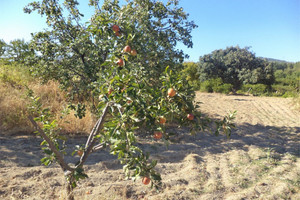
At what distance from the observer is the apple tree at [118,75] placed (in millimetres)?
1270

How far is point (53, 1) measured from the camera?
4414mm

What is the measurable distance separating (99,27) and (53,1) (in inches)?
139

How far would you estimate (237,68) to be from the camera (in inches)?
686

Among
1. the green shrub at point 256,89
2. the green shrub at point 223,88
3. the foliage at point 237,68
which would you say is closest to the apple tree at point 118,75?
the green shrub at point 223,88

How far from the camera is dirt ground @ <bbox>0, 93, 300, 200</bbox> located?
101 inches

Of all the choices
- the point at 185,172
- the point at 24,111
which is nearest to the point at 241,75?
the point at 185,172

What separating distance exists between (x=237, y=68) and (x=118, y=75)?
1822 centimetres

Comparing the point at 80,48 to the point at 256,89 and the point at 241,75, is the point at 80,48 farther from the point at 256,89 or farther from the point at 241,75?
the point at 241,75

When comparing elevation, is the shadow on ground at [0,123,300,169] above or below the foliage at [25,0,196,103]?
below

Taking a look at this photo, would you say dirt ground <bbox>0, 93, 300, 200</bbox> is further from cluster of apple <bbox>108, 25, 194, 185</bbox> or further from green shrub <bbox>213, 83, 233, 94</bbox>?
green shrub <bbox>213, 83, 233, 94</bbox>

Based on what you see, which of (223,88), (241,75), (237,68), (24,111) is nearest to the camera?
(24,111)

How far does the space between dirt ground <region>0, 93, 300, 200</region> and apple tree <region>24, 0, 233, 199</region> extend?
1.18ft

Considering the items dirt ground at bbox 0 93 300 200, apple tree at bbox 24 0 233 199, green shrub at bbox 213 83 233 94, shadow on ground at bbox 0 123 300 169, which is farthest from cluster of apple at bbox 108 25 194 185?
green shrub at bbox 213 83 233 94

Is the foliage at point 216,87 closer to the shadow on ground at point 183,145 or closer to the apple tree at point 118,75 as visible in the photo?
the shadow on ground at point 183,145
